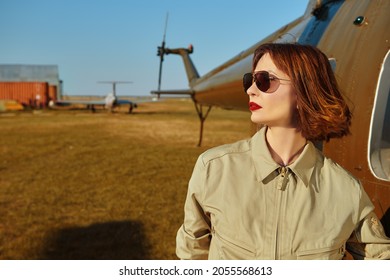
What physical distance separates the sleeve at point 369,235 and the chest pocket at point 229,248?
0.43m

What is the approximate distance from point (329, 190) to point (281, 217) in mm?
212

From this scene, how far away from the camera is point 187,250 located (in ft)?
5.53

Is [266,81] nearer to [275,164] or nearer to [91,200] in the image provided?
[275,164]

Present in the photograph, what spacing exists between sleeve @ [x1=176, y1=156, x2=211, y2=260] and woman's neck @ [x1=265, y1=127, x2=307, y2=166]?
315 mm

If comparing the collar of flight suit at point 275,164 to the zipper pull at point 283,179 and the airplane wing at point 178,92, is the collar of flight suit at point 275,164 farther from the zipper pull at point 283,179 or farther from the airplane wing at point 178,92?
the airplane wing at point 178,92

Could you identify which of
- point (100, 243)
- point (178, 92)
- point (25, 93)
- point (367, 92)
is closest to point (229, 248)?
point (367, 92)

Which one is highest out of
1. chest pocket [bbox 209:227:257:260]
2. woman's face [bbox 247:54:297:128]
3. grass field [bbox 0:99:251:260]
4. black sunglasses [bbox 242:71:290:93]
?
black sunglasses [bbox 242:71:290:93]

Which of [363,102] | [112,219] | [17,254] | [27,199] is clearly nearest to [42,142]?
[27,199]

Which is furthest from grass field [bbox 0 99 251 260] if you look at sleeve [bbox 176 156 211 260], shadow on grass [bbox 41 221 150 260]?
sleeve [bbox 176 156 211 260]

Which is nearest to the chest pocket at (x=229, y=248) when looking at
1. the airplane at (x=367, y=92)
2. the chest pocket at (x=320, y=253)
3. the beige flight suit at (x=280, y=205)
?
the beige flight suit at (x=280, y=205)

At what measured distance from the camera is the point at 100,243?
4.91m

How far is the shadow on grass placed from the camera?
455cm

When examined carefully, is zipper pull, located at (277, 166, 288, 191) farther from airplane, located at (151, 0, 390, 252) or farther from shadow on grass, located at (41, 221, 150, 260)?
shadow on grass, located at (41, 221, 150, 260)

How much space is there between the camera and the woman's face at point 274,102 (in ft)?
5.10
